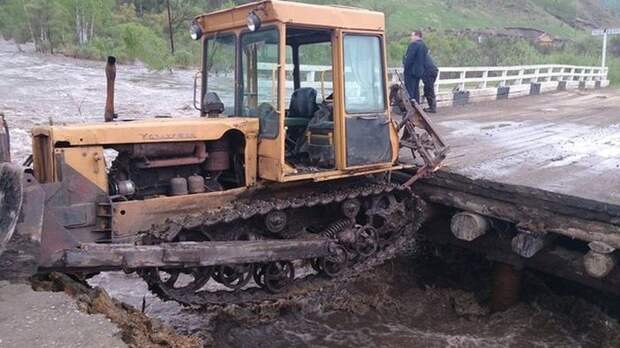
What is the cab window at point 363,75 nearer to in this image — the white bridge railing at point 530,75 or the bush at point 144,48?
the white bridge railing at point 530,75

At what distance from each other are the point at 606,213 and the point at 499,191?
3.65 ft

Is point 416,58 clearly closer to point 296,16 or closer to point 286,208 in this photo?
point 296,16

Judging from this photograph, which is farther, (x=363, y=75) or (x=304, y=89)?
(x=304, y=89)

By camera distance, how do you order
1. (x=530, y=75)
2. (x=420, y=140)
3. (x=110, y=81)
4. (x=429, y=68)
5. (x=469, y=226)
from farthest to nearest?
(x=530, y=75), (x=429, y=68), (x=420, y=140), (x=469, y=226), (x=110, y=81)

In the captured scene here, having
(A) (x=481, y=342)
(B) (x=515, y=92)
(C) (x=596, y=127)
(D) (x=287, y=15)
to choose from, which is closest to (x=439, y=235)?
(A) (x=481, y=342)

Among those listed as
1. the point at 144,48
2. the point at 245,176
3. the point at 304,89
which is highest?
the point at 144,48

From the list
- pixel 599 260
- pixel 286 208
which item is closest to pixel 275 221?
pixel 286 208

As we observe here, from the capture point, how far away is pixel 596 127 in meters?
11.8

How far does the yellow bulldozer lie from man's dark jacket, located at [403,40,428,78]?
5.12 metres

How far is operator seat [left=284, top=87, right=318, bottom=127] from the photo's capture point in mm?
6512

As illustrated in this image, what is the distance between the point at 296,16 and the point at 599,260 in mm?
3620

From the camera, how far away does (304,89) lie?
259 inches

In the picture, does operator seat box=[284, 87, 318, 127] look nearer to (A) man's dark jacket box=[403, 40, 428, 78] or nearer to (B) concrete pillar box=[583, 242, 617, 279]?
(B) concrete pillar box=[583, 242, 617, 279]

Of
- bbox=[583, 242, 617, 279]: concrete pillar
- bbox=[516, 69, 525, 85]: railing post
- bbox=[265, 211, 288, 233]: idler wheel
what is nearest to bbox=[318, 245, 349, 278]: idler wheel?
bbox=[265, 211, 288, 233]: idler wheel
